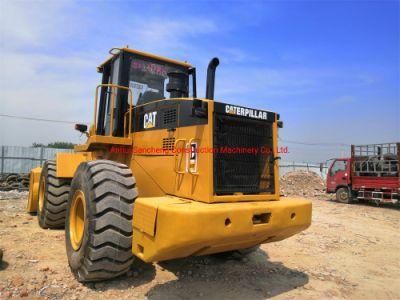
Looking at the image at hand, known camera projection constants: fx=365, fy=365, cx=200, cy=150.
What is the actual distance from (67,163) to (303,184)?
21.7 m

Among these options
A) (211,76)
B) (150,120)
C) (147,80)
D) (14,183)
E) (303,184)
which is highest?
(147,80)

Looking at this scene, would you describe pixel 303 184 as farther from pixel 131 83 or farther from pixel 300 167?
pixel 131 83

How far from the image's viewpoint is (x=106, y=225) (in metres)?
4.14

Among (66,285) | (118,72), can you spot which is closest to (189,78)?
(118,72)

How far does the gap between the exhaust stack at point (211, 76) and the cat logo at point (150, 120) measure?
96 cm

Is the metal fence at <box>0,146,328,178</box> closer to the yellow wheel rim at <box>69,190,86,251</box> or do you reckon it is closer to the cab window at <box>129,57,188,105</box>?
the cab window at <box>129,57,188,105</box>

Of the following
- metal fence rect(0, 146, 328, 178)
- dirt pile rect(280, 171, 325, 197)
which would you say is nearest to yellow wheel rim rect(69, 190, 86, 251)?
metal fence rect(0, 146, 328, 178)

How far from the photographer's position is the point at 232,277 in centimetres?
507

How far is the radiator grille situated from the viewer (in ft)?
14.0

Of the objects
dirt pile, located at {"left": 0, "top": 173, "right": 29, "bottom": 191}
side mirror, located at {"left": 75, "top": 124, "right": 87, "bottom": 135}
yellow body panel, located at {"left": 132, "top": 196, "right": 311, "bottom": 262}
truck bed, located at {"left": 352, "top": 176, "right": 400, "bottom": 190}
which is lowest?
dirt pile, located at {"left": 0, "top": 173, "right": 29, "bottom": 191}

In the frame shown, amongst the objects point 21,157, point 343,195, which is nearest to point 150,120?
point 343,195

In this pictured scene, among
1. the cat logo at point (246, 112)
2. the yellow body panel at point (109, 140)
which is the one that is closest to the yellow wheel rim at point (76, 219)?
the yellow body panel at point (109, 140)

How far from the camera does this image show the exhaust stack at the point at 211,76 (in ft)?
14.7

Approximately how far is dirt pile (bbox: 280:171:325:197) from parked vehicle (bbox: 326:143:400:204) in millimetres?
4340
